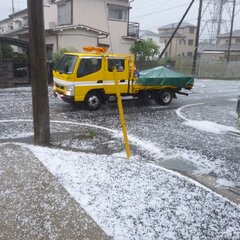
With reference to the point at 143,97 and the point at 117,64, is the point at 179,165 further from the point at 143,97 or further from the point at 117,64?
the point at 143,97

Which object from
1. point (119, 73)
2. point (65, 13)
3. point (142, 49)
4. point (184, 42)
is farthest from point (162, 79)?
point (184, 42)

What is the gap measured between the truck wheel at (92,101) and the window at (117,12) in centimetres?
1713

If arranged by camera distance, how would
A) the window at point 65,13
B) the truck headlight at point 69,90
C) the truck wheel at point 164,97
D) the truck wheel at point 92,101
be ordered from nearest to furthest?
the truck headlight at point 69,90 < the truck wheel at point 92,101 < the truck wheel at point 164,97 < the window at point 65,13

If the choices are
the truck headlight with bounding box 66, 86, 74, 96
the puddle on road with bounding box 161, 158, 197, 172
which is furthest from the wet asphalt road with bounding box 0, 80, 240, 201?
the truck headlight with bounding box 66, 86, 74, 96

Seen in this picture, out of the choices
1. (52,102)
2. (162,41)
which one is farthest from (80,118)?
(162,41)

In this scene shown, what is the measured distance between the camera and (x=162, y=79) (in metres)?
11.9

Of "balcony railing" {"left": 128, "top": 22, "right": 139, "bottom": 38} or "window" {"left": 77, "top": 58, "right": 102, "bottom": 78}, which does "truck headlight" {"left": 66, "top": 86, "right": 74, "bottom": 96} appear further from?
"balcony railing" {"left": 128, "top": 22, "right": 139, "bottom": 38}

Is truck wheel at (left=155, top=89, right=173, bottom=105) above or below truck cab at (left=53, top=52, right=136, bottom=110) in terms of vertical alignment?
below

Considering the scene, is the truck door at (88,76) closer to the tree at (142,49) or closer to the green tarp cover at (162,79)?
the green tarp cover at (162,79)

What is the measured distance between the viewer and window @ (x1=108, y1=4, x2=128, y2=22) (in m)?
25.9

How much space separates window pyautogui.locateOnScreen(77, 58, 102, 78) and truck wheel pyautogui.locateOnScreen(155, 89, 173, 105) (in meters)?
3.21

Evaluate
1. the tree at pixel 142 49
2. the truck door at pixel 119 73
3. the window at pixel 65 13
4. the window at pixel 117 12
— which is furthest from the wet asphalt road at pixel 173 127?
the window at pixel 117 12

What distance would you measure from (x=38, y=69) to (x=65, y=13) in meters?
20.8

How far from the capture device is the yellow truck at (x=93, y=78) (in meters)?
10.2
